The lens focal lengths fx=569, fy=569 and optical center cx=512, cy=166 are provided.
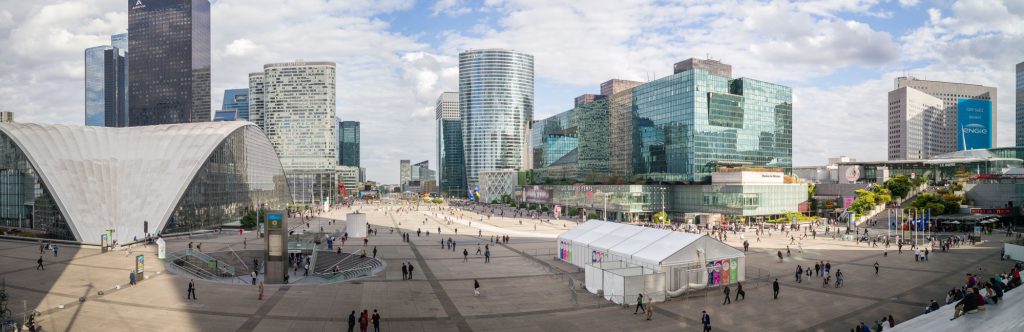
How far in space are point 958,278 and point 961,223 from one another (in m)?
44.9

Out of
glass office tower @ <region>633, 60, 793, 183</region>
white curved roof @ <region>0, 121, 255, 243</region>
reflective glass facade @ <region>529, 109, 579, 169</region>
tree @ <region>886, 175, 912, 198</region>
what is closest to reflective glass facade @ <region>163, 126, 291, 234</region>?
white curved roof @ <region>0, 121, 255, 243</region>

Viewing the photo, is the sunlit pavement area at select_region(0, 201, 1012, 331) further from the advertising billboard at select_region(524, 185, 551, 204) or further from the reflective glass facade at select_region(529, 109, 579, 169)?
the reflective glass facade at select_region(529, 109, 579, 169)

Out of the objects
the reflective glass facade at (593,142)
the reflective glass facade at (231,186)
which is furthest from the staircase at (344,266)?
the reflective glass facade at (593,142)

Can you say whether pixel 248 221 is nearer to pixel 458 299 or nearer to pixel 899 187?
pixel 458 299

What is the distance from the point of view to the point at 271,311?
1069 inches

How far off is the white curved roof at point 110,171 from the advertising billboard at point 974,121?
200286 millimetres

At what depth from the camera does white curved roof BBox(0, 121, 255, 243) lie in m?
59.3

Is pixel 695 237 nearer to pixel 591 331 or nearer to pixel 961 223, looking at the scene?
pixel 591 331

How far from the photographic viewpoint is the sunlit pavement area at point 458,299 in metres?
25.0

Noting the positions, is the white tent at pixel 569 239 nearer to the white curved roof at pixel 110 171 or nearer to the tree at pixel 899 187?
the white curved roof at pixel 110 171

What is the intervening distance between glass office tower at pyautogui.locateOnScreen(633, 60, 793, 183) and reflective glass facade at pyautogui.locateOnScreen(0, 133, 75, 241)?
87.4 m

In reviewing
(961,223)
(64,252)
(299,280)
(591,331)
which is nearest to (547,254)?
(299,280)

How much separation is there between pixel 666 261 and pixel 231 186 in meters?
67.6

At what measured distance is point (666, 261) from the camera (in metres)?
31.3
